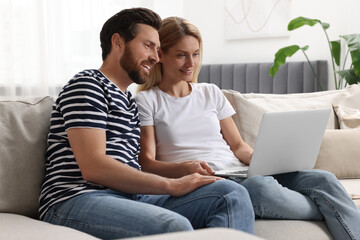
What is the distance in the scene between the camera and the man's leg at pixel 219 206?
1.43 metres

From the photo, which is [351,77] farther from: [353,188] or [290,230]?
[290,230]

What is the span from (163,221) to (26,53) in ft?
10.7

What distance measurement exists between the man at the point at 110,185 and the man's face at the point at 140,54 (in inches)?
3.6

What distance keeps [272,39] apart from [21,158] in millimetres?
3749

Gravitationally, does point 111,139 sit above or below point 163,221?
above

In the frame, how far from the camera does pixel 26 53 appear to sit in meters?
4.20

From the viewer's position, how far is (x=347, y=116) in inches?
104

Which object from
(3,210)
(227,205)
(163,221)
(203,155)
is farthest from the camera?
(203,155)

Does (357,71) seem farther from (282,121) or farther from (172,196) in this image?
(172,196)

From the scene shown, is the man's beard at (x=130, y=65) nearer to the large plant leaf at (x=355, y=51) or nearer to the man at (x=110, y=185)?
the man at (x=110, y=185)

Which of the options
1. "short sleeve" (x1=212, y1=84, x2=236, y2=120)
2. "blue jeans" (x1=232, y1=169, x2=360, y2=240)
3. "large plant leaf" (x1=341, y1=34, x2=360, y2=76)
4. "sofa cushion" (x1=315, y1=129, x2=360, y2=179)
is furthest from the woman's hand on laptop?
"large plant leaf" (x1=341, y1=34, x2=360, y2=76)

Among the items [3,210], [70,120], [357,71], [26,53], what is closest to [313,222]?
[70,120]

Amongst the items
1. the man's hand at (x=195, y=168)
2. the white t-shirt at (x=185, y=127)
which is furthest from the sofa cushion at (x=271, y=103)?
the man's hand at (x=195, y=168)

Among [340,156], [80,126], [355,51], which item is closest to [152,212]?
[80,126]
